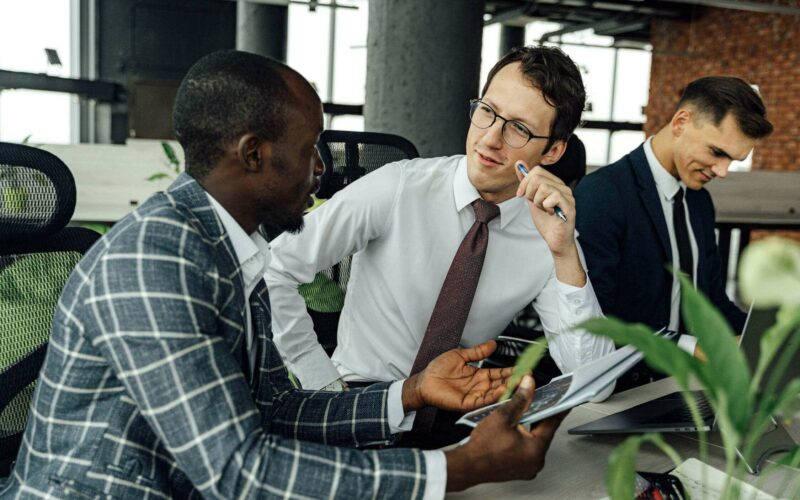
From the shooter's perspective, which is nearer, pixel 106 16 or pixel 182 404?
pixel 182 404

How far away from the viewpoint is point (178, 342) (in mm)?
819

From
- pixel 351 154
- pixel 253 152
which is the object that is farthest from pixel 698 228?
pixel 253 152

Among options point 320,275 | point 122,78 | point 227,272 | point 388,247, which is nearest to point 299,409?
point 227,272

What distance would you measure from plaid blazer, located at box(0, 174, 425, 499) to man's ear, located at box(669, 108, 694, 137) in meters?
1.50

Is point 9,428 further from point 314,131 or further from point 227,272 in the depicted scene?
point 314,131

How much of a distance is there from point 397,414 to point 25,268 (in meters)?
0.63

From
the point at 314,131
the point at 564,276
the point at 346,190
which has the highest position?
the point at 314,131

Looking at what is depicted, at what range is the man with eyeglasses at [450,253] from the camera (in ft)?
5.28

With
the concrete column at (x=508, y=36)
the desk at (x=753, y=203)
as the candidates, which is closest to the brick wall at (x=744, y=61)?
the concrete column at (x=508, y=36)

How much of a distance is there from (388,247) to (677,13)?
10.1 metres

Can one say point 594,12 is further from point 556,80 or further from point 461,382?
point 461,382

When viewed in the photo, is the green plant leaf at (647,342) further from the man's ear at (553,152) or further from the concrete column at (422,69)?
the concrete column at (422,69)

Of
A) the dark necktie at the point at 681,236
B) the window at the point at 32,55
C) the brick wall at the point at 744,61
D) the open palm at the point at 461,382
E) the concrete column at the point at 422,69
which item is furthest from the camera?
the brick wall at the point at 744,61

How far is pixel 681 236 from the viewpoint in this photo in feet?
6.69
